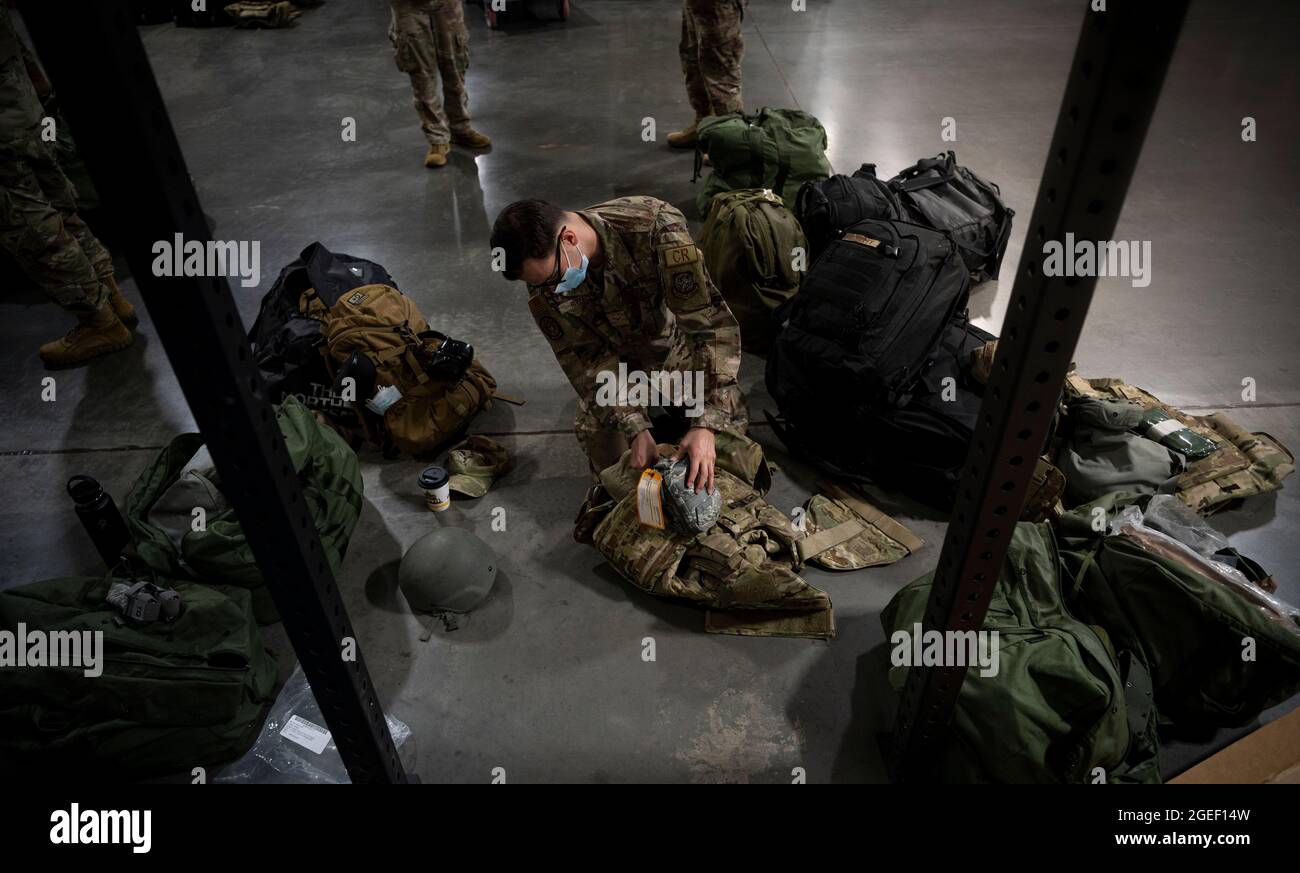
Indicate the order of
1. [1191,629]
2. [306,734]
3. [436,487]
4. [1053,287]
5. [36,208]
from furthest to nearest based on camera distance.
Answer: [36,208], [436,487], [306,734], [1191,629], [1053,287]

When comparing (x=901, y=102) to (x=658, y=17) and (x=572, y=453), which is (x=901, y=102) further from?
(x=572, y=453)

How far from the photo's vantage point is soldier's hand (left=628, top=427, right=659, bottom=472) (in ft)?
8.71

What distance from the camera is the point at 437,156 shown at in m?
5.40

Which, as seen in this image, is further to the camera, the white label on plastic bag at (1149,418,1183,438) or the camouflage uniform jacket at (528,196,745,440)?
the white label on plastic bag at (1149,418,1183,438)

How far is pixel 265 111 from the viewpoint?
6414 millimetres

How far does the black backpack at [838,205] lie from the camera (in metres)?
3.46

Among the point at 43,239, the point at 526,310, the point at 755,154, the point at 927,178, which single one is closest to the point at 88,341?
the point at 43,239

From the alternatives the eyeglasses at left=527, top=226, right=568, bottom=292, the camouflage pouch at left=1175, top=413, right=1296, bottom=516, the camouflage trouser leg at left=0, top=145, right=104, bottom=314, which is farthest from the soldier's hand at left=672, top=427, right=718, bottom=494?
the camouflage trouser leg at left=0, top=145, right=104, bottom=314

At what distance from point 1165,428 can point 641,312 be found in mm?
1955

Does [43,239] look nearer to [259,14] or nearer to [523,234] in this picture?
[523,234]

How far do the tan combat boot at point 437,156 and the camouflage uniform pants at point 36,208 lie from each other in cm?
221

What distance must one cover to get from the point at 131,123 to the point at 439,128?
499cm

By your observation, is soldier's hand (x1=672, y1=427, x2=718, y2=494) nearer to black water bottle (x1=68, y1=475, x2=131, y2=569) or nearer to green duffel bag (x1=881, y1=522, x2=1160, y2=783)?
green duffel bag (x1=881, y1=522, x2=1160, y2=783)

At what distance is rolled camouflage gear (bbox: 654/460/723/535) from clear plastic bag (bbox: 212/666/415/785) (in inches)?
40.3
